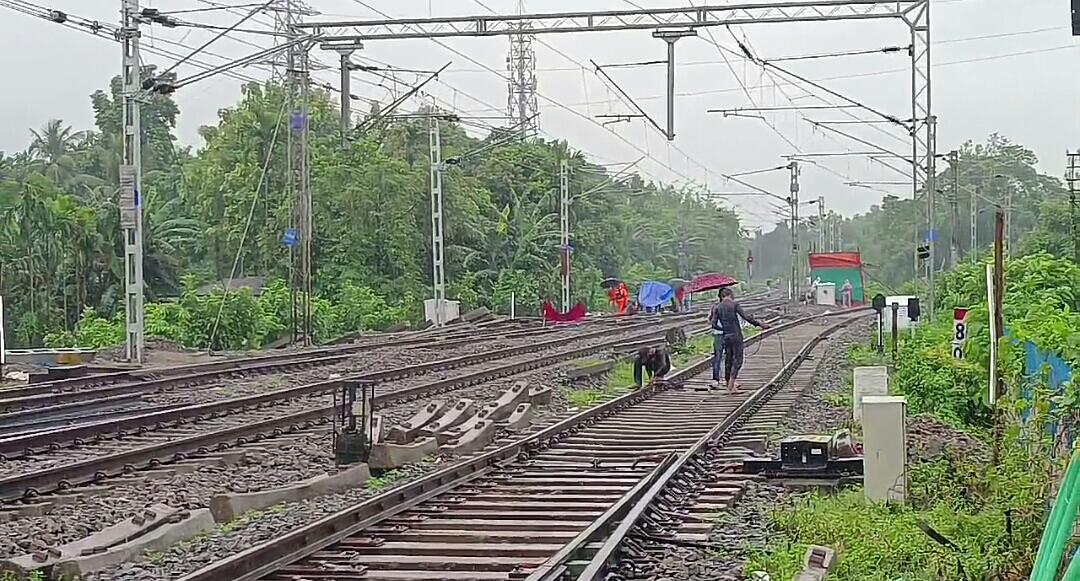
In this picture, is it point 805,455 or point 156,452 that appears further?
point 156,452

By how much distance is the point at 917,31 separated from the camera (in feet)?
99.5

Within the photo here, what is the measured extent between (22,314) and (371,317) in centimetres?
1143

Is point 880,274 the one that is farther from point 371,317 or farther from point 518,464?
point 518,464

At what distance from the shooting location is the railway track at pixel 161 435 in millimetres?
12555

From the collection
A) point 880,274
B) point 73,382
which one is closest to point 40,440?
point 73,382

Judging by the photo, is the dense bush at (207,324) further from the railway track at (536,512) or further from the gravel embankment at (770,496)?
the railway track at (536,512)

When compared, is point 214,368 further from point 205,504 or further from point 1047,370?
point 1047,370

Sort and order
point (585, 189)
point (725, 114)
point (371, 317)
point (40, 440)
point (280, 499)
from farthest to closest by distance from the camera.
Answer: point (585, 189) < point (371, 317) < point (725, 114) < point (40, 440) < point (280, 499)

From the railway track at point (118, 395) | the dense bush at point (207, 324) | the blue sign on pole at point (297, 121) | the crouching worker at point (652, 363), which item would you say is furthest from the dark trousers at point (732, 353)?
the dense bush at point (207, 324)

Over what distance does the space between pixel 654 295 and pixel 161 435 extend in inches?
1896

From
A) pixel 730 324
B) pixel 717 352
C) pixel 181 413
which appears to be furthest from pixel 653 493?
pixel 717 352

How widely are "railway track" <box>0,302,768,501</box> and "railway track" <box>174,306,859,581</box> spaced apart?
3.57m

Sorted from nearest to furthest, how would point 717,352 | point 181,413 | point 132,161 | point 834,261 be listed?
point 181,413 < point 717,352 < point 132,161 < point 834,261

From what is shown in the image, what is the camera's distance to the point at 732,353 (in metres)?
20.1
